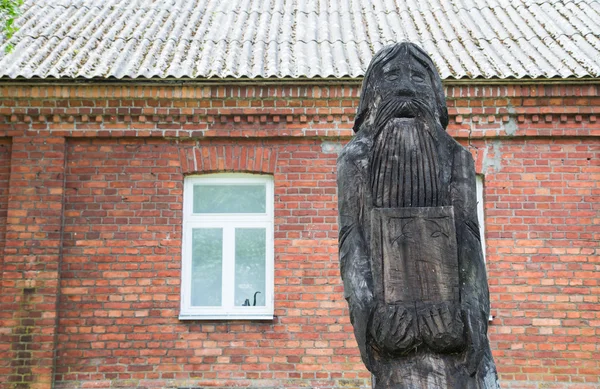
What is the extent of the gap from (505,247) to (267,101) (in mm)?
3587

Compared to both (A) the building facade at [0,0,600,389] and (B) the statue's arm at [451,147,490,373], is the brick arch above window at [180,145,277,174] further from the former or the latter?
(B) the statue's arm at [451,147,490,373]

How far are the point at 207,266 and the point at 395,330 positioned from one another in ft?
19.9

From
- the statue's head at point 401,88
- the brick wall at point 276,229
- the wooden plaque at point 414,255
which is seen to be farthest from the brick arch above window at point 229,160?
the wooden plaque at point 414,255

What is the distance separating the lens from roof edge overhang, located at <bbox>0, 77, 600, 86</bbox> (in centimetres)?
933

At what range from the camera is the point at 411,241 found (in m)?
3.85

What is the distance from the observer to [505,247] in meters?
9.35

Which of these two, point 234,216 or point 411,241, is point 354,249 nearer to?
point 411,241

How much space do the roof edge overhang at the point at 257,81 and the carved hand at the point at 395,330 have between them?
5.94m

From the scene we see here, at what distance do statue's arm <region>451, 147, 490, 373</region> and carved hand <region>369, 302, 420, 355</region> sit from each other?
11.8 inches

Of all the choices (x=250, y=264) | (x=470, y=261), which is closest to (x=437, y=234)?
(x=470, y=261)

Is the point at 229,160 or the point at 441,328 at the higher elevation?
the point at 229,160

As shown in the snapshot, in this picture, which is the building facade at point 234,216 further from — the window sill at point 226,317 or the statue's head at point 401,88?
the statue's head at point 401,88

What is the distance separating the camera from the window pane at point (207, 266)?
9.47m

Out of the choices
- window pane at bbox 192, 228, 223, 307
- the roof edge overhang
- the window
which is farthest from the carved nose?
window pane at bbox 192, 228, 223, 307
